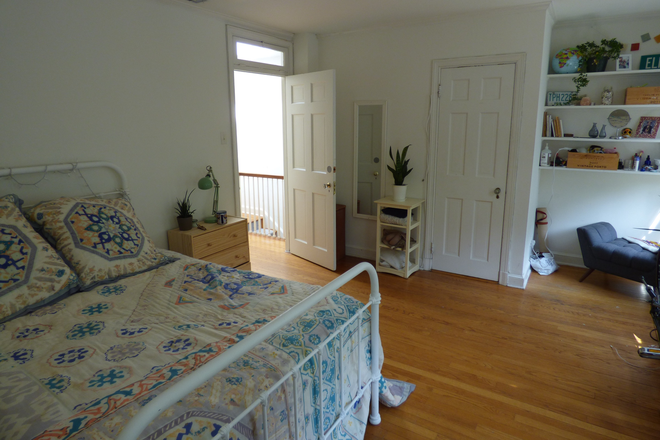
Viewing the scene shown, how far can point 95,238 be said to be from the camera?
2.21m

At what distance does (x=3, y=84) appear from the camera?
2230 millimetres

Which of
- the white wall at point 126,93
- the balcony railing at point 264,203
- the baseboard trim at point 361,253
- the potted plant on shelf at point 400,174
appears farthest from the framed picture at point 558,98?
the balcony railing at point 264,203

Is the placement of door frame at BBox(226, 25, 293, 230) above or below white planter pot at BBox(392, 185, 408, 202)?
above

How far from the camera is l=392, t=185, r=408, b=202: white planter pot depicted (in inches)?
157

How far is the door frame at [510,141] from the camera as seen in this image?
11.4ft

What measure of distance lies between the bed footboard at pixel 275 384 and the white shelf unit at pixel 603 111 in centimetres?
303

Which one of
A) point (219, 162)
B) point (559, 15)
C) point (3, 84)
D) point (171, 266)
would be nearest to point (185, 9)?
point (219, 162)

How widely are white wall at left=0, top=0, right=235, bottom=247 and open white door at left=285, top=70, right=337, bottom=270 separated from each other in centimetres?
86

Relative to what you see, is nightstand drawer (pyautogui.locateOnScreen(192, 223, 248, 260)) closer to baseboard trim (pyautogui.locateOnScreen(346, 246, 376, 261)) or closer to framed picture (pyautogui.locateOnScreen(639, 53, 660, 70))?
baseboard trim (pyautogui.locateOnScreen(346, 246, 376, 261))

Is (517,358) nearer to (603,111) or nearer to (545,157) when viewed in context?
(545,157)

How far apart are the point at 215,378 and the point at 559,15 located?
13.3 ft

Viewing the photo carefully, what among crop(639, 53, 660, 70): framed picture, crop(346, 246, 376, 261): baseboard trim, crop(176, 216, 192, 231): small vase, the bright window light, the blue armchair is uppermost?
the bright window light

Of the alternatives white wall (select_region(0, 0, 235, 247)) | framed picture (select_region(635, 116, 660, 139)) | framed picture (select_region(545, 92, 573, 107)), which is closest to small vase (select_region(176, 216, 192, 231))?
white wall (select_region(0, 0, 235, 247))

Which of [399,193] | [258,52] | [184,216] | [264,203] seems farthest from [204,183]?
[264,203]
